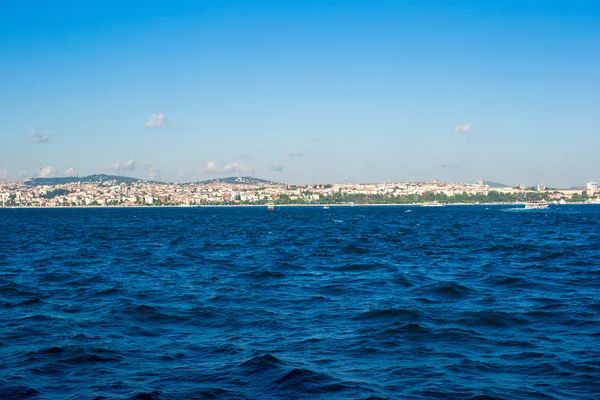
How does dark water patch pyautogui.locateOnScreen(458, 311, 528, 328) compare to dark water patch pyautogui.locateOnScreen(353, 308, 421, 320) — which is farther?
dark water patch pyautogui.locateOnScreen(353, 308, 421, 320)

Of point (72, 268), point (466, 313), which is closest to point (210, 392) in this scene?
point (466, 313)

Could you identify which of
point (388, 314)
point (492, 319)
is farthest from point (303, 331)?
point (492, 319)

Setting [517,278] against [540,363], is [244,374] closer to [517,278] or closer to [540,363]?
[540,363]

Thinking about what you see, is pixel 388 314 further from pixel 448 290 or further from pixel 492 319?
pixel 448 290

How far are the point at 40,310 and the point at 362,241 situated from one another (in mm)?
31957

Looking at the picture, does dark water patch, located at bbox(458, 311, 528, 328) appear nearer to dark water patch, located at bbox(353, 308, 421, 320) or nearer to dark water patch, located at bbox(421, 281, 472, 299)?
dark water patch, located at bbox(353, 308, 421, 320)

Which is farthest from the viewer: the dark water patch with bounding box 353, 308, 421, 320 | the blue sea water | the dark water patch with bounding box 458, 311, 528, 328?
the dark water patch with bounding box 353, 308, 421, 320

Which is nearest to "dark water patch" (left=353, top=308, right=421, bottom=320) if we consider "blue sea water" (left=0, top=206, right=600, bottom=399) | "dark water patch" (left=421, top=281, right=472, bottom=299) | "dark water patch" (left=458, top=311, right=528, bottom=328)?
"blue sea water" (left=0, top=206, right=600, bottom=399)

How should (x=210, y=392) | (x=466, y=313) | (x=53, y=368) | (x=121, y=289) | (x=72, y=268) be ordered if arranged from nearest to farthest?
(x=210, y=392) → (x=53, y=368) → (x=466, y=313) → (x=121, y=289) → (x=72, y=268)

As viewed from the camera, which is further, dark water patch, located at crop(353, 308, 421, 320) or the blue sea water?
dark water patch, located at crop(353, 308, 421, 320)

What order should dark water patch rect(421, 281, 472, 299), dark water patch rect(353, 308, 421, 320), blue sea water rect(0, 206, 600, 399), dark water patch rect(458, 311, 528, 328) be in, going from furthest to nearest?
dark water patch rect(421, 281, 472, 299) < dark water patch rect(353, 308, 421, 320) < dark water patch rect(458, 311, 528, 328) < blue sea water rect(0, 206, 600, 399)

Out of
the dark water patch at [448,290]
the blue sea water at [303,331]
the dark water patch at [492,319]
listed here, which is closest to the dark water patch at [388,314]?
the blue sea water at [303,331]

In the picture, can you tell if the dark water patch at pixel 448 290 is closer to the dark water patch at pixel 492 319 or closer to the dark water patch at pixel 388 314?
the dark water patch at pixel 492 319

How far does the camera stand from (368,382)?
1048 cm
